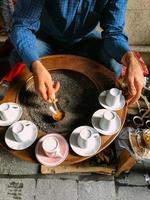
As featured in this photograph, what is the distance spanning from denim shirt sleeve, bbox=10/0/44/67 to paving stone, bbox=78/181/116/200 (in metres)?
1.00

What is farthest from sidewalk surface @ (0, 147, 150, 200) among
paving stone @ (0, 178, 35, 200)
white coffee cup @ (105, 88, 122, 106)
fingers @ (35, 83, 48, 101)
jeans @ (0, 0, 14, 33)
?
jeans @ (0, 0, 14, 33)

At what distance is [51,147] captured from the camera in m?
1.33

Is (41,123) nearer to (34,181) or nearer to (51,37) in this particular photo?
(34,181)

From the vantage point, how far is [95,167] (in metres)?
1.80

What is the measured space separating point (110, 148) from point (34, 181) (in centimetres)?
63

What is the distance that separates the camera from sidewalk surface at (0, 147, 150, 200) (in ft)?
6.00

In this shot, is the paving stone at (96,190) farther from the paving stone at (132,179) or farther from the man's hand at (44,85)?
the man's hand at (44,85)

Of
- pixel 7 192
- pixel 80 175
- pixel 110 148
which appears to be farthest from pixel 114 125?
pixel 7 192

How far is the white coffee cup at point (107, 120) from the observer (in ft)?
4.55

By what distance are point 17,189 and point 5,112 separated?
0.72 meters

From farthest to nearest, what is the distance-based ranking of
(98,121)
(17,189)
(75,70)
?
(17,189), (75,70), (98,121)

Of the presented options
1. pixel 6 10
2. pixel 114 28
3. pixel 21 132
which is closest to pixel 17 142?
pixel 21 132

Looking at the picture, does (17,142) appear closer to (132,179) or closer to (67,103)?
(67,103)

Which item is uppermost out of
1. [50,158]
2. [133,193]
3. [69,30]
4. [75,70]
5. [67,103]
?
[69,30]
